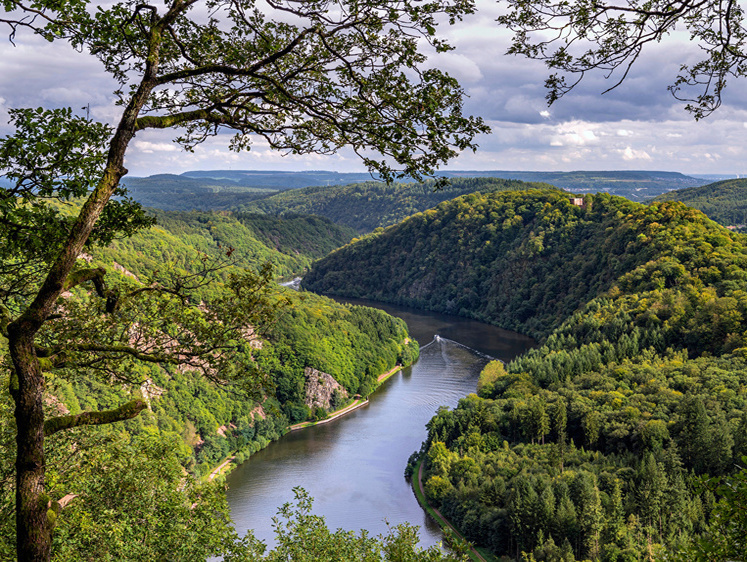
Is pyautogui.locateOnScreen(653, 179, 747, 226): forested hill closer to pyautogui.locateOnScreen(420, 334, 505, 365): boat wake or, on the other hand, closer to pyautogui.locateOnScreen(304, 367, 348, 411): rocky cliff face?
pyautogui.locateOnScreen(420, 334, 505, 365): boat wake

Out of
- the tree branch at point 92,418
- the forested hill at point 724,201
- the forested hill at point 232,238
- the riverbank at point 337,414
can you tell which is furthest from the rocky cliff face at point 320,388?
the forested hill at point 724,201

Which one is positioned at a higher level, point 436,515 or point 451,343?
point 436,515

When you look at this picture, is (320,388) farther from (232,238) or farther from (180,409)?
(232,238)

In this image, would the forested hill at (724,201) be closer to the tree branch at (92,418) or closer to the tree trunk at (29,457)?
the tree branch at (92,418)

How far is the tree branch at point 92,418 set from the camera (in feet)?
21.9

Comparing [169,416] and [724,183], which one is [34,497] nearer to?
[169,416]

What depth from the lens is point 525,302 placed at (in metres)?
112

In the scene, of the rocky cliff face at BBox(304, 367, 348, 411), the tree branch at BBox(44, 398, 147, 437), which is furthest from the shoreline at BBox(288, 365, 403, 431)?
the tree branch at BBox(44, 398, 147, 437)

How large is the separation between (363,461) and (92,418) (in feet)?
159

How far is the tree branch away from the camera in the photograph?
666 centimetres

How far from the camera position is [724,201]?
175 m

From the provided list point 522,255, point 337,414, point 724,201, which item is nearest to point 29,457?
point 337,414

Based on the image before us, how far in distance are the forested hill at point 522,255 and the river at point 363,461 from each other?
23836mm

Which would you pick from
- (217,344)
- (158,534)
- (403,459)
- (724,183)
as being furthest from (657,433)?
(724,183)
